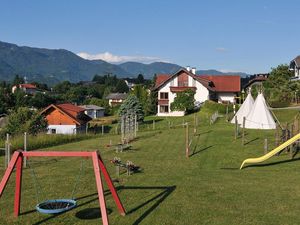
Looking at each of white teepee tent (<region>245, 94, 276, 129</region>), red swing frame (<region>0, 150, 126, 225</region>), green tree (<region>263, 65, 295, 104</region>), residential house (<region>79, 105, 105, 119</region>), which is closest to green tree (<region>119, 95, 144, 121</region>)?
green tree (<region>263, 65, 295, 104</region>)

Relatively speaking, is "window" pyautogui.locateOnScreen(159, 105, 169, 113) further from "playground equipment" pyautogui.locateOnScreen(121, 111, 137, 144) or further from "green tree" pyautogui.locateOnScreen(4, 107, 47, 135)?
"playground equipment" pyautogui.locateOnScreen(121, 111, 137, 144)

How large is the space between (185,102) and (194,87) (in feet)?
19.8

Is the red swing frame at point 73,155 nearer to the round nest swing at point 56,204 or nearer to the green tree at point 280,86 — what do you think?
the round nest swing at point 56,204

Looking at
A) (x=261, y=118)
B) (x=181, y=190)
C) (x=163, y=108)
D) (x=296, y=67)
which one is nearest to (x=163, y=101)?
(x=163, y=108)

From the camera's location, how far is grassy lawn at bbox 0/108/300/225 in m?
11.3

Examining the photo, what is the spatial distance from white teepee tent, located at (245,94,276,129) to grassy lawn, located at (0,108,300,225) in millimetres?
11712

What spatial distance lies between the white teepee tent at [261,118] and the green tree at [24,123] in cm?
2392

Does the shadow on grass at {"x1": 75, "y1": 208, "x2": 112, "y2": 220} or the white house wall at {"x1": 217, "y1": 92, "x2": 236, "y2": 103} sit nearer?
the shadow on grass at {"x1": 75, "y1": 208, "x2": 112, "y2": 220}

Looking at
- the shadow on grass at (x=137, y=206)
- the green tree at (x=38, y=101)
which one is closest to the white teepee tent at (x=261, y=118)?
the shadow on grass at (x=137, y=206)

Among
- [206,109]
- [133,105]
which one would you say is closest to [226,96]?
[206,109]

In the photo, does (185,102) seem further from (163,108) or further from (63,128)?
(63,128)

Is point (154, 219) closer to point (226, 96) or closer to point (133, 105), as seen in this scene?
point (133, 105)

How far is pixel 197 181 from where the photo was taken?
52.4ft

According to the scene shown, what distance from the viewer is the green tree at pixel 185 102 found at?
68625mm
